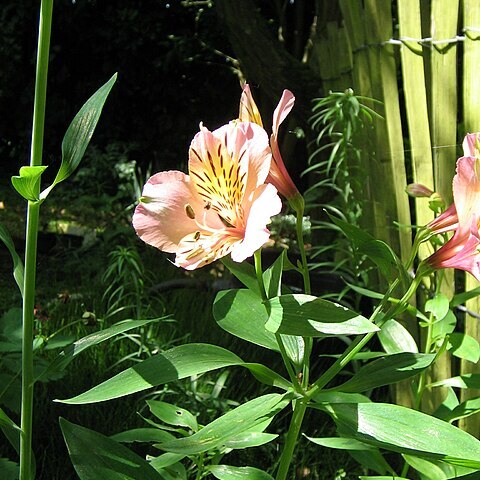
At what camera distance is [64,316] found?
2557 millimetres

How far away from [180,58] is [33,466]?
448 centimetres

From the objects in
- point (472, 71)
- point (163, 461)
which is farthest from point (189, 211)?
point (472, 71)

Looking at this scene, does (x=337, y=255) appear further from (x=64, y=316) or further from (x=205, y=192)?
(x=205, y=192)

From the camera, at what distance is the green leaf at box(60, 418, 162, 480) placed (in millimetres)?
666

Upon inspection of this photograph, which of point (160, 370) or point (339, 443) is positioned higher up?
point (160, 370)

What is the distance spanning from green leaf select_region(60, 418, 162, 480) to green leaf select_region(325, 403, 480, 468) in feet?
0.67

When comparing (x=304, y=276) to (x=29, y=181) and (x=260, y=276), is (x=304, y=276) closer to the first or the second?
(x=260, y=276)

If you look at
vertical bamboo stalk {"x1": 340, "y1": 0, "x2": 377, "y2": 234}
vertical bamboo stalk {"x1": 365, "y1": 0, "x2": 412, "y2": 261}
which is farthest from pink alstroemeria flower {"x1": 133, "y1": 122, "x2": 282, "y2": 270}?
vertical bamboo stalk {"x1": 340, "y1": 0, "x2": 377, "y2": 234}

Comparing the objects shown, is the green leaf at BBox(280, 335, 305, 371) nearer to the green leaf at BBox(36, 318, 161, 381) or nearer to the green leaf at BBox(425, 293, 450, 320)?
the green leaf at BBox(36, 318, 161, 381)

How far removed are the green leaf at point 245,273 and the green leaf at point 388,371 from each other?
0.40ft

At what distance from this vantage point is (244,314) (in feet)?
2.28

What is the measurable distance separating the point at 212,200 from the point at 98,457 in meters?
0.26

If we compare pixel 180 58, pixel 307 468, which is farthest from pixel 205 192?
pixel 180 58

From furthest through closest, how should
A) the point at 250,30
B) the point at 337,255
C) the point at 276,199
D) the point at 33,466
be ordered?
the point at 250,30, the point at 337,255, the point at 33,466, the point at 276,199
